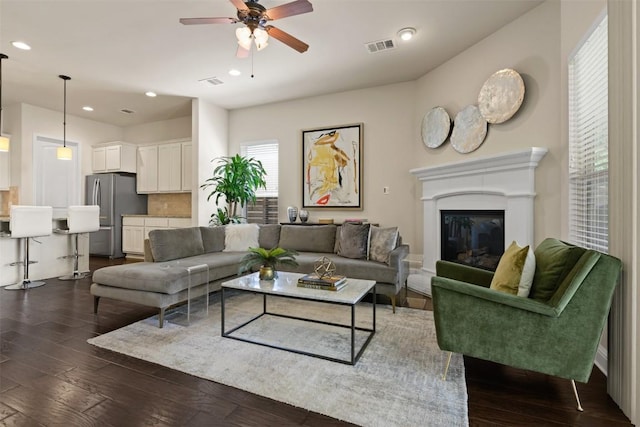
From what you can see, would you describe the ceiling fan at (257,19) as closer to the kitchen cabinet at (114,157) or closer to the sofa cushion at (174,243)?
the sofa cushion at (174,243)

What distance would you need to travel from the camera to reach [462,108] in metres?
3.92

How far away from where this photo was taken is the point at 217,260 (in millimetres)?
3615

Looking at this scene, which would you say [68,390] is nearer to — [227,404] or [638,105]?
[227,404]

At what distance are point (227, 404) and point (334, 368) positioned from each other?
71cm

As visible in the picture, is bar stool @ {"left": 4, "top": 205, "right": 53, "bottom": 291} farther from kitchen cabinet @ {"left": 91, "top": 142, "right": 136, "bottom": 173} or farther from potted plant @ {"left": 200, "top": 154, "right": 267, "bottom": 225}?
kitchen cabinet @ {"left": 91, "top": 142, "right": 136, "bottom": 173}

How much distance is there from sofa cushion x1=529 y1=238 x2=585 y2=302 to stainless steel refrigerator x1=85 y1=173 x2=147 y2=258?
7.18 meters

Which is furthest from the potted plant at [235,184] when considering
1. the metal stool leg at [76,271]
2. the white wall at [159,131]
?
the metal stool leg at [76,271]

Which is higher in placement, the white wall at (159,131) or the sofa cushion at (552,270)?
the white wall at (159,131)

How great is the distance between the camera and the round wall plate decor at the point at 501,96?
125 inches

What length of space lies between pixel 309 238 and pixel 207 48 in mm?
2724

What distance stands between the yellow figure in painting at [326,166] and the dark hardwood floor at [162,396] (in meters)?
3.51

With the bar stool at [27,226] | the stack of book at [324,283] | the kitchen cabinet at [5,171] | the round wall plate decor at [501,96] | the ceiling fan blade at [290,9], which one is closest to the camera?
the ceiling fan blade at [290,9]

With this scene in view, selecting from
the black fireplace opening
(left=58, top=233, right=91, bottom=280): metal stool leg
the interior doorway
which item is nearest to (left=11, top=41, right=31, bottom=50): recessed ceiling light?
(left=58, top=233, right=91, bottom=280): metal stool leg

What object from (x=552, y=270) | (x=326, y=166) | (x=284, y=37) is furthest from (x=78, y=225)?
(x=552, y=270)
